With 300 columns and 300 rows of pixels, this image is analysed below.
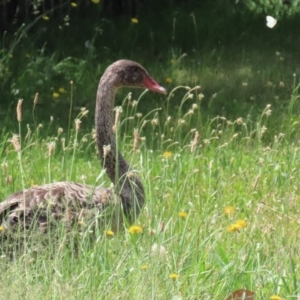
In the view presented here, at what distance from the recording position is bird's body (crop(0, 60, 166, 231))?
4.90m

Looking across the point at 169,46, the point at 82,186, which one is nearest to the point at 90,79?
the point at 169,46

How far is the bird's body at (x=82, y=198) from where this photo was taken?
16.1ft

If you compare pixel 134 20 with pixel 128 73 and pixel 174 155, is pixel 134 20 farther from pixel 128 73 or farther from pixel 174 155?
pixel 128 73

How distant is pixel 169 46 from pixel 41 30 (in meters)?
1.34

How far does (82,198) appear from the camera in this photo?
5.29 m

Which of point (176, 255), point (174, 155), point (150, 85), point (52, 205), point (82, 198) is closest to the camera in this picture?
point (176, 255)

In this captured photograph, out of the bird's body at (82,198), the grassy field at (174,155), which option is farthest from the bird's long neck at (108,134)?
the grassy field at (174,155)

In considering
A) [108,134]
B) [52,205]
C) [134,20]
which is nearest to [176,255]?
[52,205]

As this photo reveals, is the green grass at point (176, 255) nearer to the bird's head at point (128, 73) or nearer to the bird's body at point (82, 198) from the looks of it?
the bird's body at point (82, 198)

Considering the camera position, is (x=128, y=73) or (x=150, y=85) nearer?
(x=128, y=73)

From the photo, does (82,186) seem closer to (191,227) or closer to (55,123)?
(191,227)

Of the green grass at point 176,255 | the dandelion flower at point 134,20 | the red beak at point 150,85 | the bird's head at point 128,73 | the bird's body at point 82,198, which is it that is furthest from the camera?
the dandelion flower at point 134,20

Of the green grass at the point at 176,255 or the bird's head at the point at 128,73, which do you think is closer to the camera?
the green grass at the point at 176,255

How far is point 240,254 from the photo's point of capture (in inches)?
187
